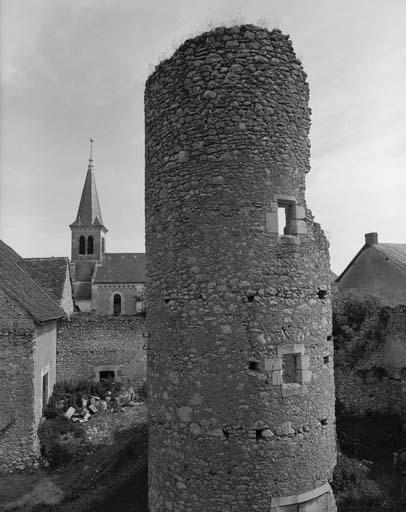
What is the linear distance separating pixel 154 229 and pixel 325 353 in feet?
10.9

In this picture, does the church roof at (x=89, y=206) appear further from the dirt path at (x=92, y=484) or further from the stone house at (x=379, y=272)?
the dirt path at (x=92, y=484)

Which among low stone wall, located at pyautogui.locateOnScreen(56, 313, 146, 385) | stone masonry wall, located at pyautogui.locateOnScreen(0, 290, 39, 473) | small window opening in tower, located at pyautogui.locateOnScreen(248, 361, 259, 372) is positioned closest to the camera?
small window opening in tower, located at pyautogui.locateOnScreen(248, 361, 259, 372)

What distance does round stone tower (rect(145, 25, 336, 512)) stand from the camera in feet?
17.2

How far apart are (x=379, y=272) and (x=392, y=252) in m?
1.35

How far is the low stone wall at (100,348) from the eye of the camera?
53.2 ft

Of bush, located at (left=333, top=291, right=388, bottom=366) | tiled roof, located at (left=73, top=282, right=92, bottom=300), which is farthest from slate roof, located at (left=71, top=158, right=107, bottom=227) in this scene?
bush, located at (left=333, top=291, right=388, bottom=366)

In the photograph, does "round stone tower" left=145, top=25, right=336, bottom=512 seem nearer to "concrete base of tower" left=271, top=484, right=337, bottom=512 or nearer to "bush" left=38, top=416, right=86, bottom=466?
"concrete base of tower" left=271, top=484, right=337, bottom=512

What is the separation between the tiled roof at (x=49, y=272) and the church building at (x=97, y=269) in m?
20.3

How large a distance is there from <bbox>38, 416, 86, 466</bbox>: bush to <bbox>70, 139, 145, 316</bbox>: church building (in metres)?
27.2

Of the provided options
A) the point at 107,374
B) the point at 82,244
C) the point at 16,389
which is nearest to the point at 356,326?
the point at 107,374

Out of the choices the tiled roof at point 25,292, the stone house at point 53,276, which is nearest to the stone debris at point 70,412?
the tiled roof at point 25,292

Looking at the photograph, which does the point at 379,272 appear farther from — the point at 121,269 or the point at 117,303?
the point at 121,269

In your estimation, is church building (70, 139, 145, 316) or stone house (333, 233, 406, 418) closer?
stone house (333, 233, 406, 418)

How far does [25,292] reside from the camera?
14.6 meters
